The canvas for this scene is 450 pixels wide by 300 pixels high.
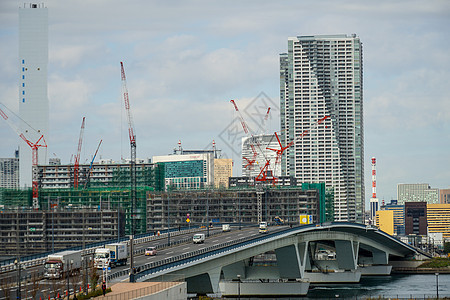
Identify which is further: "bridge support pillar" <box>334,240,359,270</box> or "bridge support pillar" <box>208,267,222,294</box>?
"bridge support pillar" <box>334,240,359,270</box>

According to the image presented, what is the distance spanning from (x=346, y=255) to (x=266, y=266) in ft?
113

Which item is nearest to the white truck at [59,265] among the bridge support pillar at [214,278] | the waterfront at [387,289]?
the bridge support pillar at [214,278]

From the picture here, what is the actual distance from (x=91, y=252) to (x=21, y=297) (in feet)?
141

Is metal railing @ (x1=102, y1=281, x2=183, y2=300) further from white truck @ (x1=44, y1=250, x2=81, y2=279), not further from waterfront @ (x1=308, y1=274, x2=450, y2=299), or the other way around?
waterfront @ (x1=308, y1=274, x2=450, y2=299)

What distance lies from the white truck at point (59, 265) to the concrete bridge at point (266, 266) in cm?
836

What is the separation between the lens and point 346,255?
19400cm

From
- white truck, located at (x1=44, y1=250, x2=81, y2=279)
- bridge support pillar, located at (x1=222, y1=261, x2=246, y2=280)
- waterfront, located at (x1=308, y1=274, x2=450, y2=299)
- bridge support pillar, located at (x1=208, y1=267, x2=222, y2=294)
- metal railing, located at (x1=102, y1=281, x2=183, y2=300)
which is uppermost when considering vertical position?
white truck, located at (x1=44, y1=250, x2=81, y2=279)

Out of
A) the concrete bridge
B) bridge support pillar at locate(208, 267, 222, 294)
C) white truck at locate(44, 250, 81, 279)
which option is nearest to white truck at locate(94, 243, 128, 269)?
the concrete bridge

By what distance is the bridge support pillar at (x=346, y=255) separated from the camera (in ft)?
630

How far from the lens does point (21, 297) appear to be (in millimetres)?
81375

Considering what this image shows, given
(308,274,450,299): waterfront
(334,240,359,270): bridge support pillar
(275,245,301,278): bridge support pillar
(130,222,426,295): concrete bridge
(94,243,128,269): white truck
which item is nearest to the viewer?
(94,243,128,269): white truck

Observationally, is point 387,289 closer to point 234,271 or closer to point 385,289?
point 385,289

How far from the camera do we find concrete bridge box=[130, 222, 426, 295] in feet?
367

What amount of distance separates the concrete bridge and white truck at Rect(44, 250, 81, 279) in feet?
27.4
